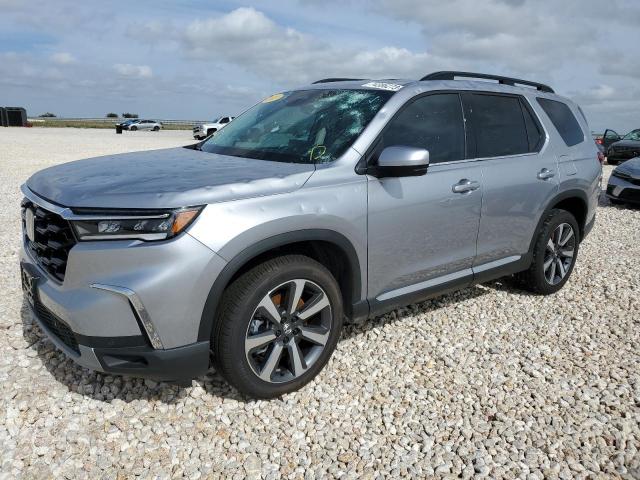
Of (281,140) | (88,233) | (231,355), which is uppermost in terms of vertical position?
(281,140)

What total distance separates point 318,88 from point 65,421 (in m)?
2.78

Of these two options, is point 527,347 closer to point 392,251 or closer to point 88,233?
point 392,251

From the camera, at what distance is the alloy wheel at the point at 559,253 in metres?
4.91

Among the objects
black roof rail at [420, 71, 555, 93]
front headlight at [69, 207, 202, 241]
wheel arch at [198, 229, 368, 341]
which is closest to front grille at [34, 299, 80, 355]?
front headlight at [69, 207, 202, 241]

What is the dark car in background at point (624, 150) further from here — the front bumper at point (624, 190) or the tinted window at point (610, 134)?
the front bumper at point (624, 190)

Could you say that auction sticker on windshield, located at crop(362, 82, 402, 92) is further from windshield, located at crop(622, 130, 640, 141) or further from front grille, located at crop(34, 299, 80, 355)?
windshield, located at crop(622, 130, 640, 141)

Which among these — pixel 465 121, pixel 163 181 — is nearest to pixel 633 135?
pixel 465 121

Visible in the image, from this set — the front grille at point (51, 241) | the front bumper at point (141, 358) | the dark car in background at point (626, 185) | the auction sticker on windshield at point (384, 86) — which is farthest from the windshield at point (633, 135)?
the front grille at point (51, 241)

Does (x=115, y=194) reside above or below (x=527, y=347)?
above

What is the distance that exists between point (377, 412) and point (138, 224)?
1.68 meters

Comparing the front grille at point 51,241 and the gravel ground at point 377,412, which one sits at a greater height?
the front grille at point 51,241

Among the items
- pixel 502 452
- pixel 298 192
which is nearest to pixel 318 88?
pixel 298 192

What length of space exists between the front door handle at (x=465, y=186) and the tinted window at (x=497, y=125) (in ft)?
0.85

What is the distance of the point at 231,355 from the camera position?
9.41ft
